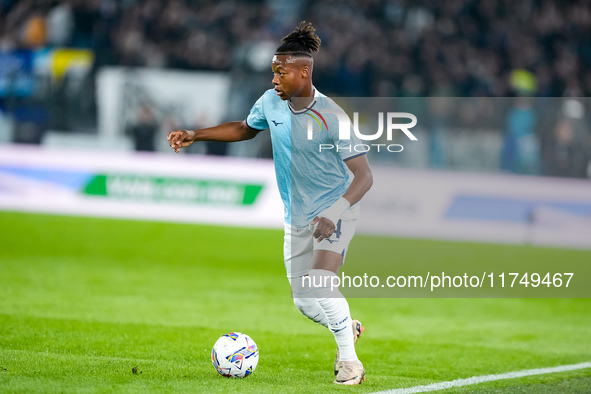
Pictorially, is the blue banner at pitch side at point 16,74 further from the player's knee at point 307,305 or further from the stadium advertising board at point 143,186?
the player's knee at point 307,305

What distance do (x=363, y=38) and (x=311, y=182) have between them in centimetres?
1471

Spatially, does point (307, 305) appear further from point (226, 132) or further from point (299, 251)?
point (226, 132)

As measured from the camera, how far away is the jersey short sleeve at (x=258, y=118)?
21.7ft

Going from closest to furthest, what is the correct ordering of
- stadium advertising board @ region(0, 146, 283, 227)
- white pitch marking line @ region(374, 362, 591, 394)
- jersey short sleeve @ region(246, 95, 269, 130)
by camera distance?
white pitch marking line @ region(374, 362, 591, 394), jersey short sleeve @ region(246, 95, 269, 130), stadium advertising board @ region(0, 146, 283, 227)

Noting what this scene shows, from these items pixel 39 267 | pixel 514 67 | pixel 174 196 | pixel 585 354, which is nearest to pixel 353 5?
pixel 514 67

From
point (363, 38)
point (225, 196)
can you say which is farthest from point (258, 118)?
point (363, 38)

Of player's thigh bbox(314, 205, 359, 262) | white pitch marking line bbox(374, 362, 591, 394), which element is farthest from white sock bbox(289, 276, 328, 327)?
white pitch marking line bbox(374, 362, 591, 394)

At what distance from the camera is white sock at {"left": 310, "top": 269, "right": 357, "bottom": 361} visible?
20.2 feet

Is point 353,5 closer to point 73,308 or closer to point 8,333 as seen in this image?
point 73,308

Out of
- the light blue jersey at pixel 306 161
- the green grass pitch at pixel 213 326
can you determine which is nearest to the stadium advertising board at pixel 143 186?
the green grass pitch at pixel 213 326

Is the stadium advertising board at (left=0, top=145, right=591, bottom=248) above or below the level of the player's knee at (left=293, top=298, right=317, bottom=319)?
below

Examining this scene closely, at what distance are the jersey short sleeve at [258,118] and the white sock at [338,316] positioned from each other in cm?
122

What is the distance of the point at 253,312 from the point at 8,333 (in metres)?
2.80

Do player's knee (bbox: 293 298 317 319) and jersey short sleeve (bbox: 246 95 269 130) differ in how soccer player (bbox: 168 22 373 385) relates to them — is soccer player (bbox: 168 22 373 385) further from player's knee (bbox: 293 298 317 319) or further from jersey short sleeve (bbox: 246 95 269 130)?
jersey short sleeve (bbox: 246 95 269 130)
